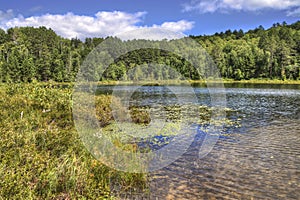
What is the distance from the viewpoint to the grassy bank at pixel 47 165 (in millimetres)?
6395

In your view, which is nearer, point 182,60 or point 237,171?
point 237,171

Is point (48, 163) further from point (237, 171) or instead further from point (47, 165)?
point (237, 171)

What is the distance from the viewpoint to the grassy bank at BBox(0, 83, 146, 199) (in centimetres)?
639

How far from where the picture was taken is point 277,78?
330ft

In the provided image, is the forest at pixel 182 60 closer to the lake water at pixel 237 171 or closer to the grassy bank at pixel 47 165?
the lake water at pixel 237 171

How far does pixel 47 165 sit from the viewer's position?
24.5ft

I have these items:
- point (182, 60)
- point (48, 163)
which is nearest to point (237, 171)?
point (48, 163)

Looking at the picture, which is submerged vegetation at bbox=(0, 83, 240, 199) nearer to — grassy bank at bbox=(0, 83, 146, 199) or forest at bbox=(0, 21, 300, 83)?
grassy bank at bbox=(0, 83, 146, 199)

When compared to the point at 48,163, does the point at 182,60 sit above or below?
above

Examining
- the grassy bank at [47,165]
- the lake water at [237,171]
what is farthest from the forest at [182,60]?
the grassy bank at [47,165]

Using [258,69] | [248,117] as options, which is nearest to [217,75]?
[258,69]

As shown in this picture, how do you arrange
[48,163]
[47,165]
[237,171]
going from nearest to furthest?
[47,165]
[48,163]
[237,171]

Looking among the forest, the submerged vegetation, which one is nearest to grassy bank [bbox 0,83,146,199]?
the submerged vegetation

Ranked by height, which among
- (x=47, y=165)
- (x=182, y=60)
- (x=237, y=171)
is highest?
(x=182, y=60)
